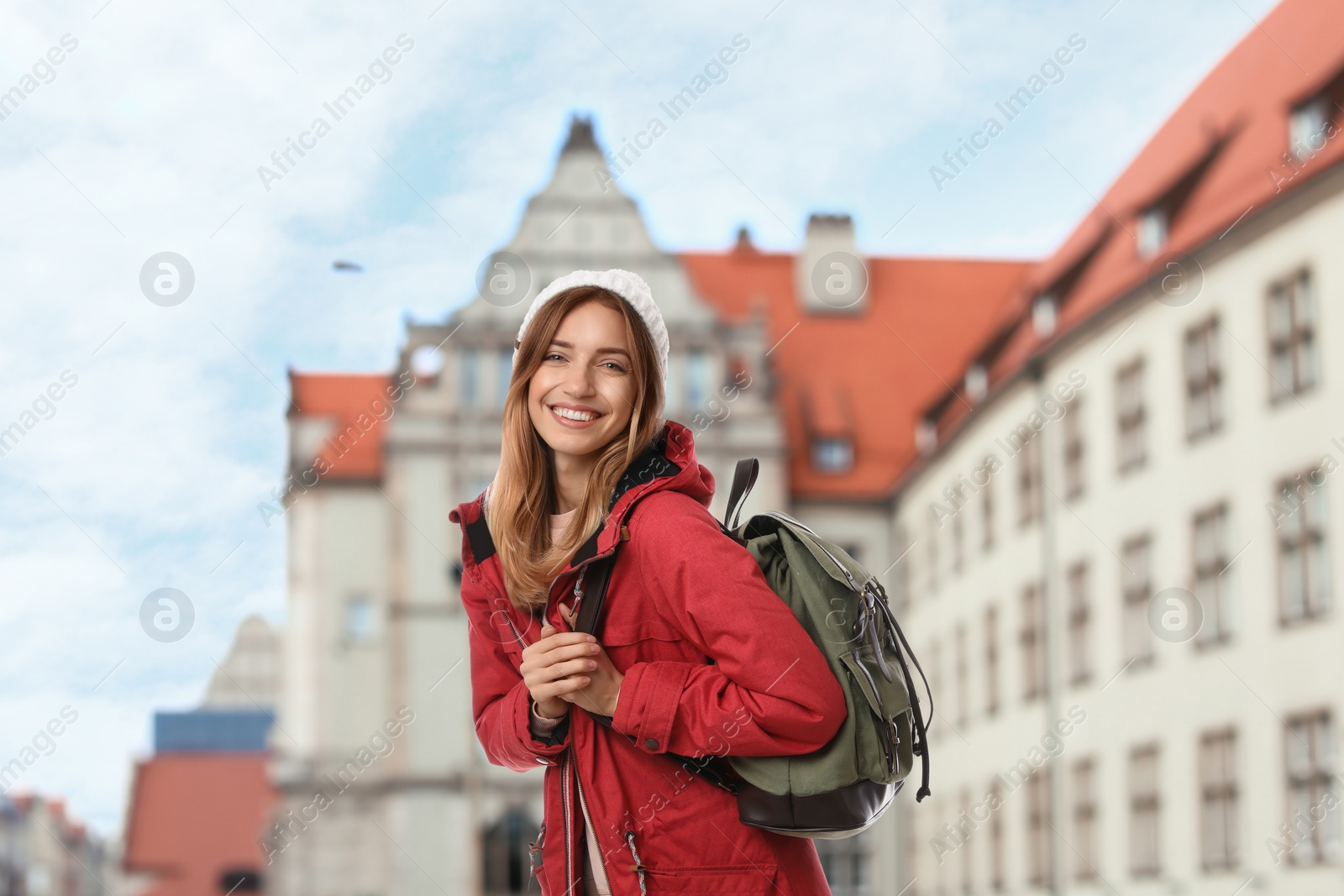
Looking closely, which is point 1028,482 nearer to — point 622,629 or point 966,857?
point 966,857

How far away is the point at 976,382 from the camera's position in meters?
21.4

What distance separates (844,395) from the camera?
2384 cm

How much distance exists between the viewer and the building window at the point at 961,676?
19.2m

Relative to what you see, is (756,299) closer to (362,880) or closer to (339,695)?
(339,695)

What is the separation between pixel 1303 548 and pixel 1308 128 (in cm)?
413

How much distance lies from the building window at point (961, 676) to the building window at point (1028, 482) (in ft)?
6.69

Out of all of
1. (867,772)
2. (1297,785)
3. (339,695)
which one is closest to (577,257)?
(339,695)

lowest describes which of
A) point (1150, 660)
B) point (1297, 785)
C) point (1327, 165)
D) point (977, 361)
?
point (1297, 785)

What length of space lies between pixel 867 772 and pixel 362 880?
64.2 feet

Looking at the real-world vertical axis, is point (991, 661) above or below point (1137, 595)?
below

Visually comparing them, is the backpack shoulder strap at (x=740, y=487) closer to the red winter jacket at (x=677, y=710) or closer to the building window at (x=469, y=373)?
the red winter jacket at (x=677, y=710)

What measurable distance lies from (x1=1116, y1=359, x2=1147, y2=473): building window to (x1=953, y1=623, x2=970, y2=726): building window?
4.23 metres

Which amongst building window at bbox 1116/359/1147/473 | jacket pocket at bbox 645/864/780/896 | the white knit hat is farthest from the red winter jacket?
building window at bbox 1116/359/1147/473

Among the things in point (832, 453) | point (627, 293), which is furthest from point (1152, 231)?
point (627, 293)
